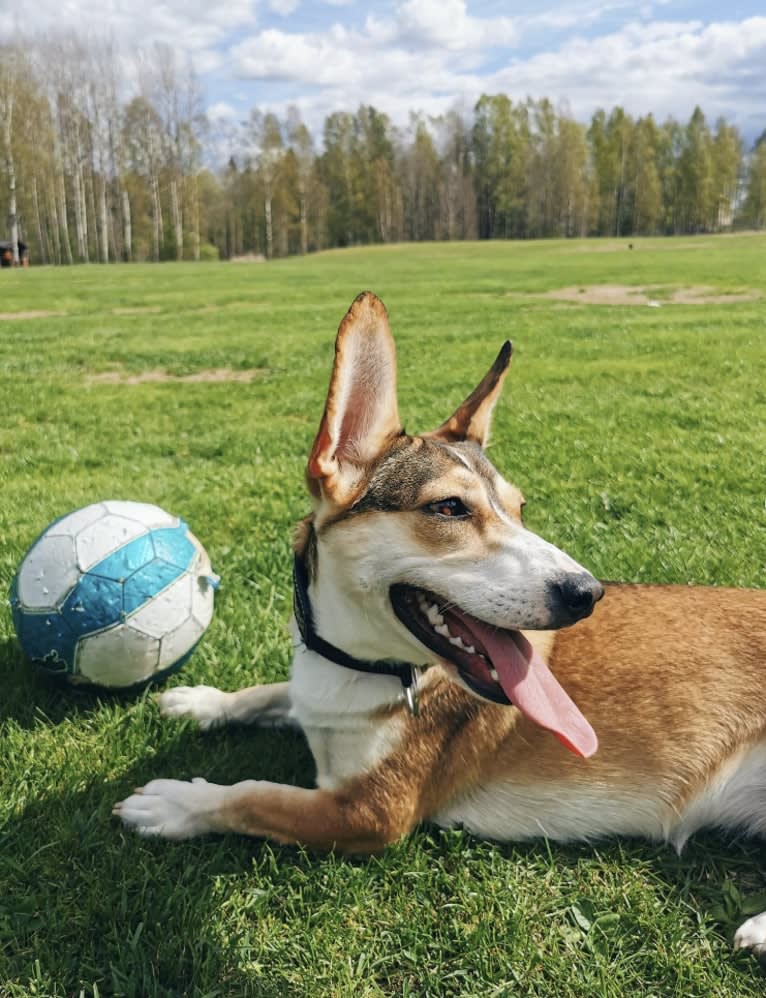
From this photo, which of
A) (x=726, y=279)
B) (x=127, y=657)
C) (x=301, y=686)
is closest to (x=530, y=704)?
(x=301, y=686)

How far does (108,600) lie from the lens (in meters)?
3.58

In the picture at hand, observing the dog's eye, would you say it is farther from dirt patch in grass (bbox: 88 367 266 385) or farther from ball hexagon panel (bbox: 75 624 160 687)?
dirt patch in grass (bbox: 88 367 266 385)

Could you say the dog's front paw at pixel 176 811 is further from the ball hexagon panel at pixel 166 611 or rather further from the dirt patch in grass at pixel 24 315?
the dirt patch in grass at pixel 24 315

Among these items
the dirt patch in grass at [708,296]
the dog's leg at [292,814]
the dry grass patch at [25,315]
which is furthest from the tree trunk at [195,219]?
the dog's leg at [292,814]

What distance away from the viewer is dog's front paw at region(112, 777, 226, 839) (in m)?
2.97

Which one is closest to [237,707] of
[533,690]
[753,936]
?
[533,690]

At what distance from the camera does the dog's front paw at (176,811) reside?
9.75 feet

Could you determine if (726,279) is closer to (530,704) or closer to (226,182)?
(530,704)

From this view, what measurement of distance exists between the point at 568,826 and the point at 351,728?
0.99 m

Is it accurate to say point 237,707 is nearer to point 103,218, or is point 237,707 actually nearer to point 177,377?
point 177,377

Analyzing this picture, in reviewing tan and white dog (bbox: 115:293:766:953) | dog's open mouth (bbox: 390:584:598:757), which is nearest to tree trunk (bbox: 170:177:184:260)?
tan and white dog (bbox: 115:293:766:953)

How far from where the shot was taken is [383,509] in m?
2.80

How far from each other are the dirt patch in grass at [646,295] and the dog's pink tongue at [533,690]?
20.0m

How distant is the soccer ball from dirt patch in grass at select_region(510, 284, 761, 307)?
19612 millimetres
